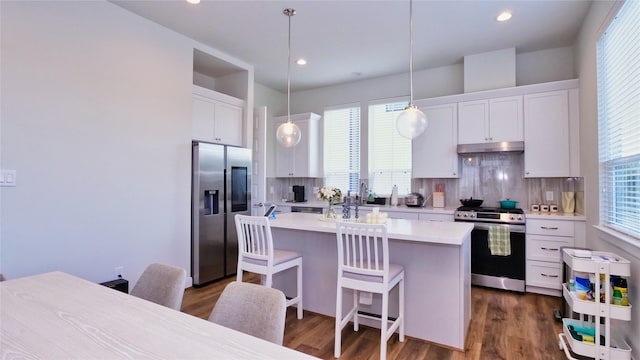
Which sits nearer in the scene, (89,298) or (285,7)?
(89,298)

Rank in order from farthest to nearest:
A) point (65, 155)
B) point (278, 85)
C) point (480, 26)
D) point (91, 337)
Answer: point (278, 85) → point (480, 26) → point (65, 155) → point (91, 337)

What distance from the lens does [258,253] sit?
2625 millimetres

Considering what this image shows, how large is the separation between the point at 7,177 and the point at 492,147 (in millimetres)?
4795

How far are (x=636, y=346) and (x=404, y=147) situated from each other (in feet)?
11.2

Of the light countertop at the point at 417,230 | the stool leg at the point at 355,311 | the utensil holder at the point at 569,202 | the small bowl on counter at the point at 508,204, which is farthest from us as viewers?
the small bowl on counter at the point at 508,204

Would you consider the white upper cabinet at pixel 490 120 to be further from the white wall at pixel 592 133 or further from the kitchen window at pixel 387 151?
the kitchen window at pixel 387 151

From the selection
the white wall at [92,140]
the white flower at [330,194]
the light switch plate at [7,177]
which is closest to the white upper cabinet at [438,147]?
the white flower at [330,194]

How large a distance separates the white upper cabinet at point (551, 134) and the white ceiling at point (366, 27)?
2.45 feet

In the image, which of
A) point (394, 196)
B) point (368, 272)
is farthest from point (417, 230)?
point (394, 196)

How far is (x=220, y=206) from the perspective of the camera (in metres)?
4.06

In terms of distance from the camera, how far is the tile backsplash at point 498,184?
3.99 meters

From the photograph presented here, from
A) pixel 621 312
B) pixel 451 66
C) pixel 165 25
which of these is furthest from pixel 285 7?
pixel 621 312

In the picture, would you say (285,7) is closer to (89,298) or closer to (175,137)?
(175,137)

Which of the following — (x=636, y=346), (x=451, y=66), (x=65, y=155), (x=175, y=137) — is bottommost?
(x=636, y=346)
